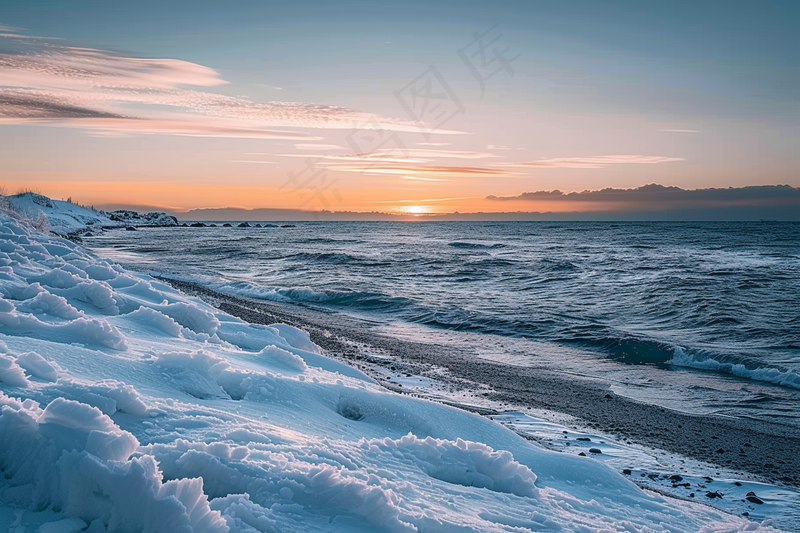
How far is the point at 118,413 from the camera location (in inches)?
100

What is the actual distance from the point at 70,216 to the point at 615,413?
79.4 metres

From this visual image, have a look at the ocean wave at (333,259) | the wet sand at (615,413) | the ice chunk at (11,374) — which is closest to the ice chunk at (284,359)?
the ice chunk at (11,374)

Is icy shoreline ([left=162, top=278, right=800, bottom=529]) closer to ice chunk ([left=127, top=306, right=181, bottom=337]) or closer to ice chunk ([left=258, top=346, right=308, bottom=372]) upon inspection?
ice chunk ([left=258, top=346, right=308, bottom=372])

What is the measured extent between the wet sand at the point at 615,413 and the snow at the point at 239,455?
5.92 ft

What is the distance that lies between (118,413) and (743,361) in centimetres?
1045

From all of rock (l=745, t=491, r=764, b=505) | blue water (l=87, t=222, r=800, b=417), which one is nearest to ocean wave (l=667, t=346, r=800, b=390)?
blue water (l=87, t=222, r=800, b=417)

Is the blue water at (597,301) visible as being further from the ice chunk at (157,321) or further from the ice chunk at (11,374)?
the ice chunk at (11,374)

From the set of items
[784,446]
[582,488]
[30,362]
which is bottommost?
[784,446]

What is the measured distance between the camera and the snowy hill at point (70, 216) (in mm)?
47803

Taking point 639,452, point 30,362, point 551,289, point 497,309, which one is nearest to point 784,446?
point 639,452

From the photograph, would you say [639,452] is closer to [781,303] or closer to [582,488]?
[582,488]

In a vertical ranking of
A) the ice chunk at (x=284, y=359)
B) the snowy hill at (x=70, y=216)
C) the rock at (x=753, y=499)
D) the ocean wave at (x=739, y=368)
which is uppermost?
the snowy hill at (x=70, y=216)

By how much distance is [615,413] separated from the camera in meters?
6.75

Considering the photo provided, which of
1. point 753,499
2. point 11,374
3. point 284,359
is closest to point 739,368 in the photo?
point 753,499
